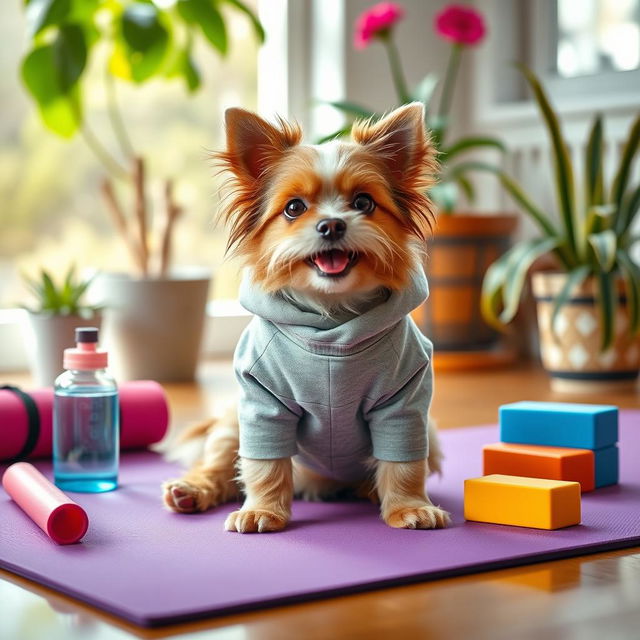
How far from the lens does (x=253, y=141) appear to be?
6.17 ft

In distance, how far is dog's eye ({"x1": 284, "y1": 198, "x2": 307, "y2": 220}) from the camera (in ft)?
5.90

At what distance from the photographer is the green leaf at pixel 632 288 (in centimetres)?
348

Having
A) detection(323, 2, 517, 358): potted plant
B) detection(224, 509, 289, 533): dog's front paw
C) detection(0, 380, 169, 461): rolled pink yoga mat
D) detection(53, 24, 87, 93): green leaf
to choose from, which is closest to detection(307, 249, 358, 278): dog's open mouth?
detection(224, 509, 289, 533): dog's front paw

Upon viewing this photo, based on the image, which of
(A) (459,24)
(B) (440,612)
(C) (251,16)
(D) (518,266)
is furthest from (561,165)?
(B) (440,612)

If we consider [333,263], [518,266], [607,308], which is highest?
[333,263]

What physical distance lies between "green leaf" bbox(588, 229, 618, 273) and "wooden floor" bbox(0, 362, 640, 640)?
1.87m

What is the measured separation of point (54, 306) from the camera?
12.0 feet

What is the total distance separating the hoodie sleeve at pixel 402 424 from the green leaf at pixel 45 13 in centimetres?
235

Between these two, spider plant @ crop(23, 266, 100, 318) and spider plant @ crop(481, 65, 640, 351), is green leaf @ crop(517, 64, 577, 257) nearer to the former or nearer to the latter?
spider plant @ crop(481, 65, 640, 351)

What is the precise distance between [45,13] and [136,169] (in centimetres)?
60

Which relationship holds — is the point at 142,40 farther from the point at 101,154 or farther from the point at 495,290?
the point at 495,290

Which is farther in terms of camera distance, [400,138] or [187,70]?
[187,70]

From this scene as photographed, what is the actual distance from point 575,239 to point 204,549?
239 cm

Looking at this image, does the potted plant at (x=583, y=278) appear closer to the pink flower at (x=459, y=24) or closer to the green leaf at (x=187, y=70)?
the pink flower at (x=459, y=24)
